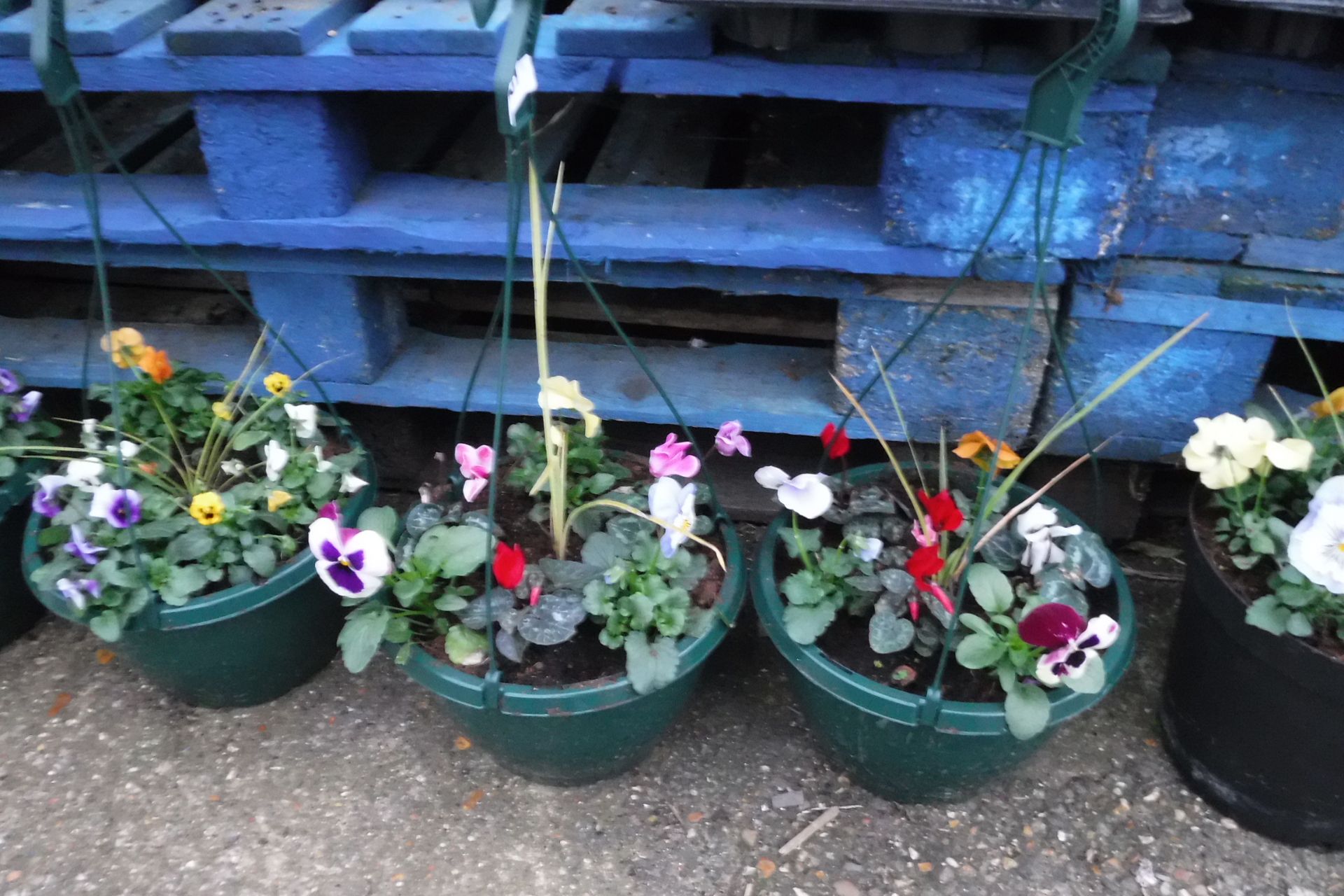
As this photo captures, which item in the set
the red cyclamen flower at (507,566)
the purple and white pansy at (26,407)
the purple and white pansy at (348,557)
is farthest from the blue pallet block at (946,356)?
the purple and white pansy at (26,407)

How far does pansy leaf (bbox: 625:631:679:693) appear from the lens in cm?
142

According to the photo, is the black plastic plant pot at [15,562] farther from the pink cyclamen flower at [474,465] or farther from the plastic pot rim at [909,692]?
the plastic pot rim at [909,692]

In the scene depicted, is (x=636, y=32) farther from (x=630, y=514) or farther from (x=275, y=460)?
(x=275, y=460)

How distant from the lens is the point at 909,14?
4.36 ft

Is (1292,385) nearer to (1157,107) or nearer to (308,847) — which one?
(1157,107)

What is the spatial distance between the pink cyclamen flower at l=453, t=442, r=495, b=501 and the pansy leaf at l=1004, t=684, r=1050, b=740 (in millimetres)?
834

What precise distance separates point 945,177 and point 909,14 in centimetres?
25

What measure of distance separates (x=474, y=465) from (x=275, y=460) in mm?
344

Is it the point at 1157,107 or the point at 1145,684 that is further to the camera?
the point at 1145,684

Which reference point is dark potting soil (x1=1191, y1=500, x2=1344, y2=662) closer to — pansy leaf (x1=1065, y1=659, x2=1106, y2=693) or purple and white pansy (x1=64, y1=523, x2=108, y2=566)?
pansy leaf (x1=1065, y1=659, x2=1106, y2=693)

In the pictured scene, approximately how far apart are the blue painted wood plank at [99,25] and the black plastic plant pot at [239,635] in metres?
0.76

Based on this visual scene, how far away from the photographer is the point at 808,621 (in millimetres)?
1475

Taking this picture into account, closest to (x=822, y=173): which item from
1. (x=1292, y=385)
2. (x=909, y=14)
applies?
(x=909, y=14)

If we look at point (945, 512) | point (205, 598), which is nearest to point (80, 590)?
point (205, 598)
